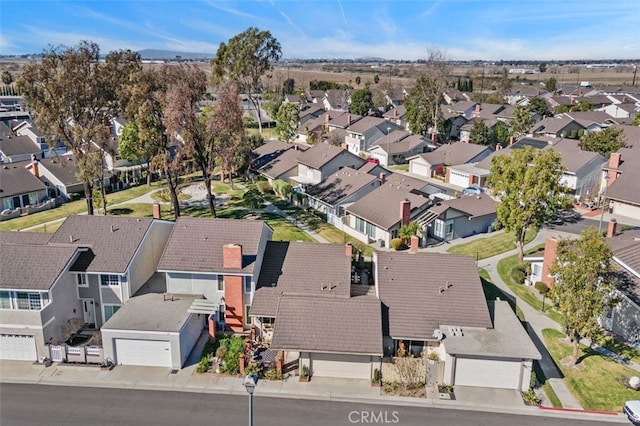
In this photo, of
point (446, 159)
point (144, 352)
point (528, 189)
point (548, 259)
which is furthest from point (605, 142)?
point (144, 352)

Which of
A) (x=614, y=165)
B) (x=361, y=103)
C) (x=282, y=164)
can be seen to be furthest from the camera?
(x=361, y=103)

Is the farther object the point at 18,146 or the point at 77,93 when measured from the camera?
the point at 18,146

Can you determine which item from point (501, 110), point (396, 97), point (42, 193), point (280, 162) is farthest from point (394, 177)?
point (396, 97)

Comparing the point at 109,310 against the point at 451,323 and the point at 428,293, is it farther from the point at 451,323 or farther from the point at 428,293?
the point at 451,323

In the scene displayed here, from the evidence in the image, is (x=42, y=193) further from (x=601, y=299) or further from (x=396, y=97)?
(x=396, y=97)

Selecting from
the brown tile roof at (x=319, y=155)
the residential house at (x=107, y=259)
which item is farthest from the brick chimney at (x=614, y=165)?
the residential house at (x=107, y=259)

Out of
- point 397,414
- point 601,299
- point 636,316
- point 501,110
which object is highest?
point 501,110

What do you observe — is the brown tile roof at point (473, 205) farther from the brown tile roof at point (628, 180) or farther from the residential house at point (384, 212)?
the brown tile roof at point (628, 180)
